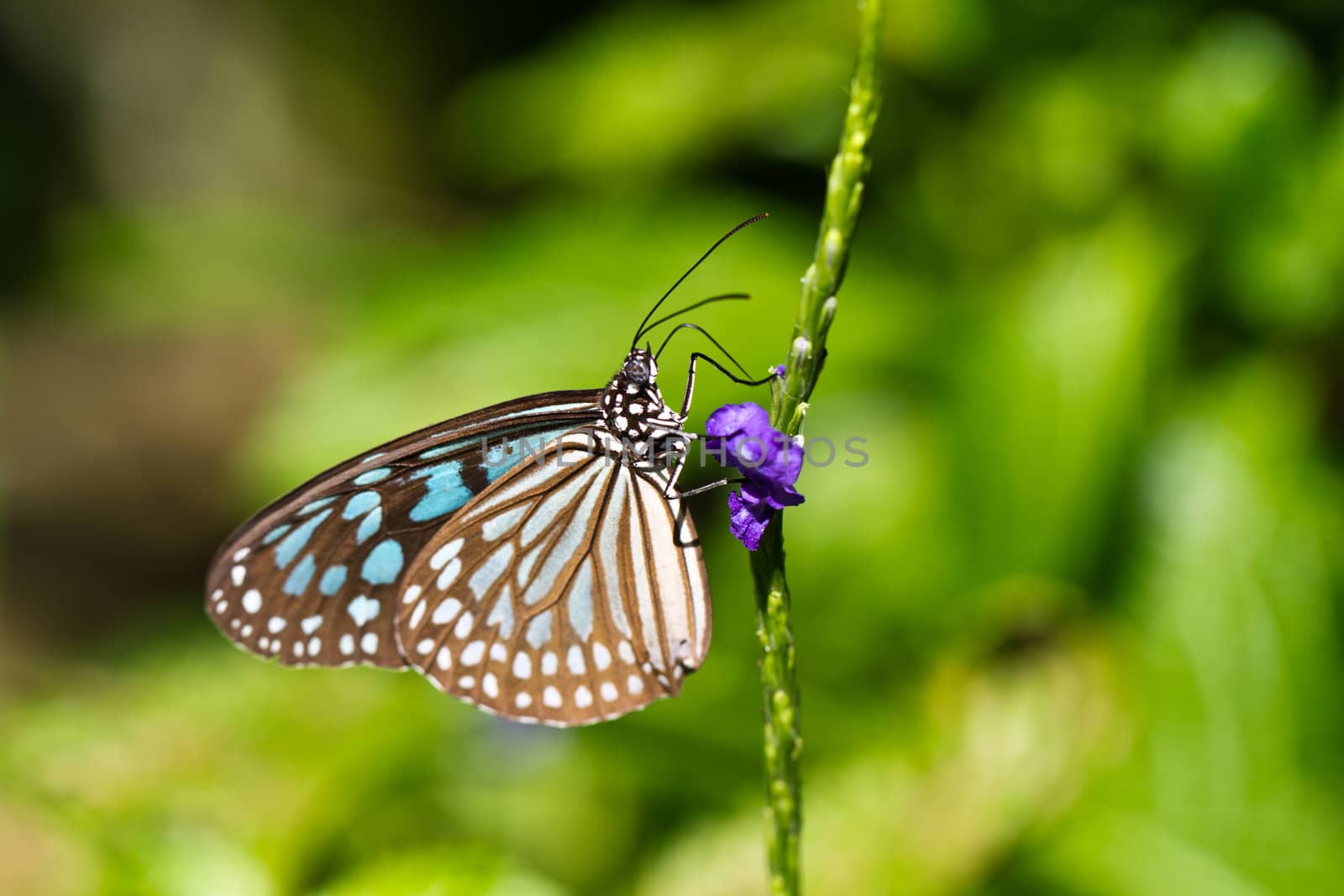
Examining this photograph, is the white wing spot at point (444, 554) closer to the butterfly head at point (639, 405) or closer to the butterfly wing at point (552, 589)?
the butterfly wing at point (552, 589)

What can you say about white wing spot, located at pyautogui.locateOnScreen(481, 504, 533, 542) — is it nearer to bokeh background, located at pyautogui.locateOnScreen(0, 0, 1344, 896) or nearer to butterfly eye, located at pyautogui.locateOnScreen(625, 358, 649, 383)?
butterfly eye, located at pyautogui.locateOnScreen(625, 358, 649, 383)

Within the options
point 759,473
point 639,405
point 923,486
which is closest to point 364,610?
point 639,405

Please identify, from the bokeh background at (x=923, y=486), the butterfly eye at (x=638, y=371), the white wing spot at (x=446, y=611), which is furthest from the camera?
the bokeh background at (x=923, y=486)

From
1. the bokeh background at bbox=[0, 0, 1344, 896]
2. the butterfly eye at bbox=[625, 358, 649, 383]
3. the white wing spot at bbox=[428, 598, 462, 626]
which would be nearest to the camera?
the butterfly eye at bbox=[625, 358, 649, 383]

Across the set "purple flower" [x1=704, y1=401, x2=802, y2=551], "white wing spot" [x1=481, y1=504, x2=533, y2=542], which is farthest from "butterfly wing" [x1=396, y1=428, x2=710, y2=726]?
"purple flower" [x1=704, y1=401, x2=802, y2=551]

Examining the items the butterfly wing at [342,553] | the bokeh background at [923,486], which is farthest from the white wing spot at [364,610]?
the bokeh background at [923,486]

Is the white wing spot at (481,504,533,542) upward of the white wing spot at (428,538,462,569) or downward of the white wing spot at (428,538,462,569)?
upward

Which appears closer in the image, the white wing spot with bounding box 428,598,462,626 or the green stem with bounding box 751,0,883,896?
the green stem with bounding box 751,0,883,896

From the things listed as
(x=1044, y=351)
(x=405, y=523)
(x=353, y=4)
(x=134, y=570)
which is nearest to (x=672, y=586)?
(x=405, y=523)

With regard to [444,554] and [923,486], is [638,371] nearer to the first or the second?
[444,554]

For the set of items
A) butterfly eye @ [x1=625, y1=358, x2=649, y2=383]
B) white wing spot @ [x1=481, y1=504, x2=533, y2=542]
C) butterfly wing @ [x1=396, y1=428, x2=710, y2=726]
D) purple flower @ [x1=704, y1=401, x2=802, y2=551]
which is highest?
butterfly eye @ [x1=625, y1=358, x2=649, y2=383]
